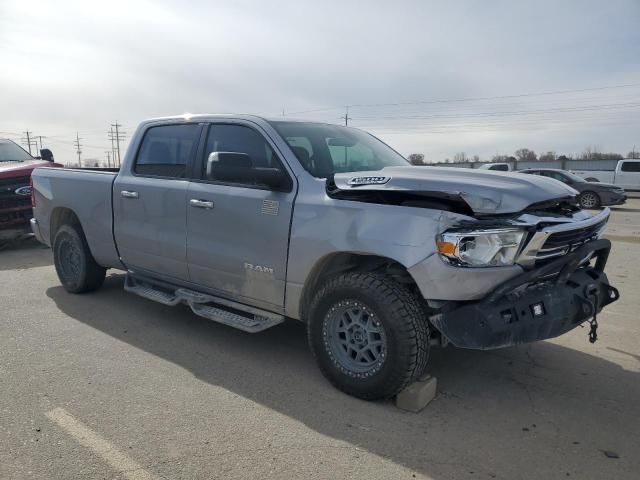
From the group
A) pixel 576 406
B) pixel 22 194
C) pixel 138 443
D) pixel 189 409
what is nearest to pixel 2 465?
pixel 138 443

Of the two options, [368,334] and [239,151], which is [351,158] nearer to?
[239,151]

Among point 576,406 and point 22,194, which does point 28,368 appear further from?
point 22,194

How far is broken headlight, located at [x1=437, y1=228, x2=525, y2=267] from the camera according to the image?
3012mm

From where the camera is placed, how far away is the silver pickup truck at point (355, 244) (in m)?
3.07

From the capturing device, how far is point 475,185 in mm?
3141

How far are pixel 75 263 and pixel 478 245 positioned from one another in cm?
482

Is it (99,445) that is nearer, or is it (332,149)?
(99,445)

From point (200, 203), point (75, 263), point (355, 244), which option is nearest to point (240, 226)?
point (200, 203)

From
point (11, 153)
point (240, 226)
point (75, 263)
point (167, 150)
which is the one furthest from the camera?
point (11, 153)

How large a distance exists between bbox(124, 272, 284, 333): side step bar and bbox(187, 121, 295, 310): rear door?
85 millimetres

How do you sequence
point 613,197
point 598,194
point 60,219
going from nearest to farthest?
point 60,219
point 613,197
point 598,194

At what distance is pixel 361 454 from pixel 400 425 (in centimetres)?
41

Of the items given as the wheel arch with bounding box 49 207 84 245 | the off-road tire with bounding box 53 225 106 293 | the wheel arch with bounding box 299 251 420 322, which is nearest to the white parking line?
the wheel arch with bounding box 299 251 420 322

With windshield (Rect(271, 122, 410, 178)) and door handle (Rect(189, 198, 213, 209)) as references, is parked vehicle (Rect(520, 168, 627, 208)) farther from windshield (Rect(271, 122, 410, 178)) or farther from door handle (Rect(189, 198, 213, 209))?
door handle (Rect(189, 198, 213, 209))
